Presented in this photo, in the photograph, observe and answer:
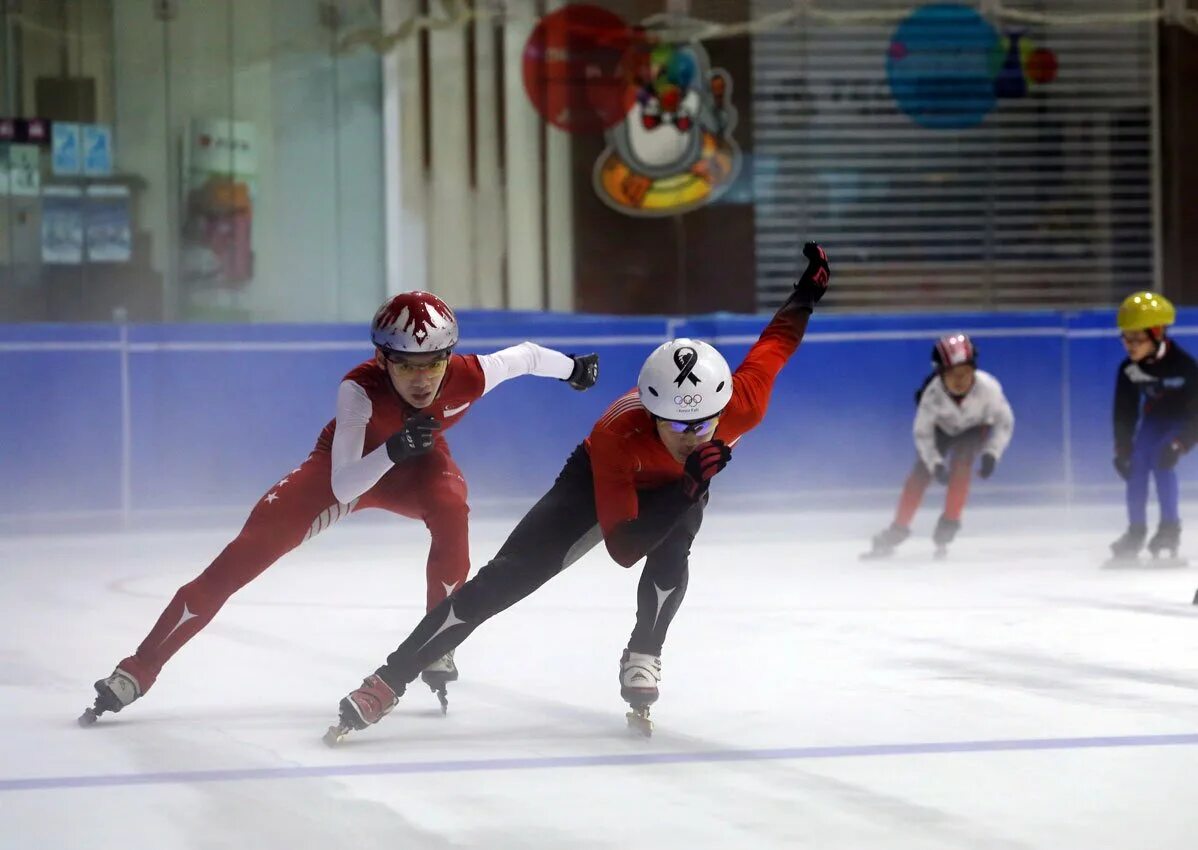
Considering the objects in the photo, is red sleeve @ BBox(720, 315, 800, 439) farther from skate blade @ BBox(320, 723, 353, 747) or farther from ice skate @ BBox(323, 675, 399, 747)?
skate blade @ BBox(320, 723, 353, 747)

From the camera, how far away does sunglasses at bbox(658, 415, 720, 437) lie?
536cm

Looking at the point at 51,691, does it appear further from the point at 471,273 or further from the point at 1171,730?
the point at 471,273

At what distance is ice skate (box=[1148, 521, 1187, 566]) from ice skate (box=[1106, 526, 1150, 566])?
6cm

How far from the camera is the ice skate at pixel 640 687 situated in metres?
5.55

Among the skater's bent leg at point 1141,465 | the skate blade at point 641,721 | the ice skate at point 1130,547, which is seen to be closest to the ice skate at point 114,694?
the skate blade at point 641,721

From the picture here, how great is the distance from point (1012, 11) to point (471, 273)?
4881mm

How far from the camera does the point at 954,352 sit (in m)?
10.3

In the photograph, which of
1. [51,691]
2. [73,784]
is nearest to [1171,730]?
[73,784]

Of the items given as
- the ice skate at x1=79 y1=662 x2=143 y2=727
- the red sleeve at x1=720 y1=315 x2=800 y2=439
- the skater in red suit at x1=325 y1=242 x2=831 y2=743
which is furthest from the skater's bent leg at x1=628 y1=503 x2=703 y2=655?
the ice skate at x1=79 y1=662 x2=143 y2=727

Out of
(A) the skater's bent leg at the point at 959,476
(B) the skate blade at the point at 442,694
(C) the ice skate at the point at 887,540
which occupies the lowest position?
(C) the ice skate at the point at 887,540

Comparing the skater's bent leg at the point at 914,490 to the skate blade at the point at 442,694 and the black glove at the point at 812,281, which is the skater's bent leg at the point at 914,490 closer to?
the black glove at the point at 812,281

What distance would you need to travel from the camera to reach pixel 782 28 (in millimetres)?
15828

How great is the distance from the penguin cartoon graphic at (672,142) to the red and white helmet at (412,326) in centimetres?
993

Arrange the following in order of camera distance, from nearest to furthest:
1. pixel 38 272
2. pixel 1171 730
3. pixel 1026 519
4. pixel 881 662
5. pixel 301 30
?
pixel 1171 730 < pixel 881 662 < pixel 1026 519 < pixel 38 272 < pixel 301 30
